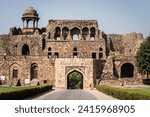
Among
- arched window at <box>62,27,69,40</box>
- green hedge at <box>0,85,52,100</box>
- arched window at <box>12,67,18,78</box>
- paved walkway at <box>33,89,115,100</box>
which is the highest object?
arched window at <box>62,27,69,40</box>

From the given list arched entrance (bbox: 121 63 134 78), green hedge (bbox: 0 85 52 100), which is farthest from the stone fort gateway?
green hedge (bbox: 0 85 52 100)

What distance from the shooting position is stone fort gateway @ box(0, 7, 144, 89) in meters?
51.2

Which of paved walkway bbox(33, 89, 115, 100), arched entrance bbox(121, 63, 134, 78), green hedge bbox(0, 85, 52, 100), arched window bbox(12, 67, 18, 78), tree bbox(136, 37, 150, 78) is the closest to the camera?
green hedge bbox(0, 85, 52, 100)

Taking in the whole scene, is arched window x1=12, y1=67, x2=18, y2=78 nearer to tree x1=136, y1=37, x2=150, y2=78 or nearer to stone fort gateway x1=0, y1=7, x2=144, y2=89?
stone fort gateway x1=0, y1=7, x2=144, y2=89

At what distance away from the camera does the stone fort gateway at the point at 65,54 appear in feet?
168

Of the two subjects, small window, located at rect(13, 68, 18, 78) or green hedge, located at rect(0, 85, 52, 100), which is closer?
green hedge, located at rect(0, 85, 52, 100)

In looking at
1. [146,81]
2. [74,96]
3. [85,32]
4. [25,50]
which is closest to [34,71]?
[25,50]

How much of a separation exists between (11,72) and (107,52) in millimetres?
15584

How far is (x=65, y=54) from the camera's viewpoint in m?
58.7

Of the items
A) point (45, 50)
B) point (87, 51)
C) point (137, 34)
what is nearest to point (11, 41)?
point (45, 50)

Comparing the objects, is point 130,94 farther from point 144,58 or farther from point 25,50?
point 25,50

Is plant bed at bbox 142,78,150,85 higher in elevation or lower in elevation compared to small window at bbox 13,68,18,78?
lower

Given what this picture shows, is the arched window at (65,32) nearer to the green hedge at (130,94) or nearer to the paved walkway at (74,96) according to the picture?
the paved walkway at (74,96)

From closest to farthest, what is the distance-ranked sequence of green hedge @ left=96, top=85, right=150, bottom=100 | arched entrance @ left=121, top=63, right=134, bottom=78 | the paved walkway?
green hedge @ left=96, top=85, right=150, bottom=100
the paved walkway
arched entrance @ left=121, top=63, right=134, bottom=78
